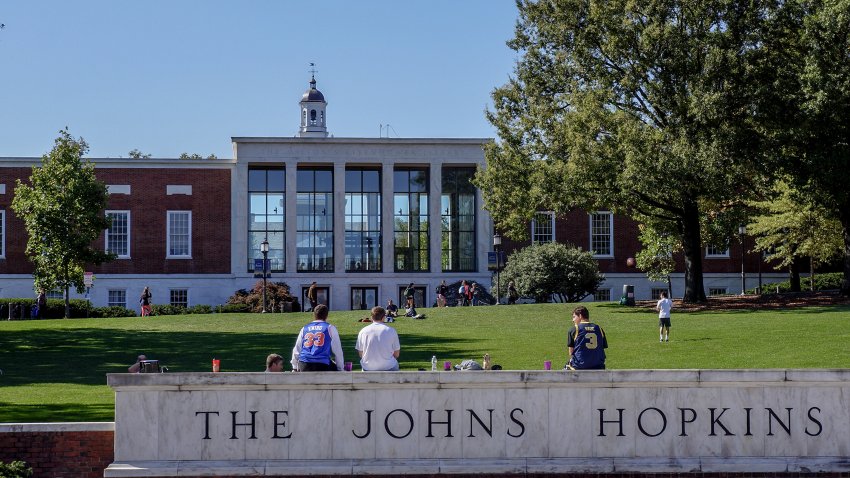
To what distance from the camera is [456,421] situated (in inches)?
613

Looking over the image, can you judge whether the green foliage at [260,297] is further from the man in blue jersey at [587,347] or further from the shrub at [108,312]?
the man in blue jersey at [587,347]

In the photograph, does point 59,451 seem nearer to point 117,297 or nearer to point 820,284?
point 117,297

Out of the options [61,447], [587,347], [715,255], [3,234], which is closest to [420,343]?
[587,347]

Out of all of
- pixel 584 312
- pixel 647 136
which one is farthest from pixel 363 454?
pixel 647 136

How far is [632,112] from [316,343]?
28631mm

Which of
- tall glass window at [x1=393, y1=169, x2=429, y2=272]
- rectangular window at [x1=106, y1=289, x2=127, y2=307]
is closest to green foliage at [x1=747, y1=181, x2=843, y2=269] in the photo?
tall glass window at [x1=393, y1=169, x2=429, y2=272]

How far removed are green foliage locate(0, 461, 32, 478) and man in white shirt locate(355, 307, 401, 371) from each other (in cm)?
479

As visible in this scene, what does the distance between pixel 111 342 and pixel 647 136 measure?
19.1 m

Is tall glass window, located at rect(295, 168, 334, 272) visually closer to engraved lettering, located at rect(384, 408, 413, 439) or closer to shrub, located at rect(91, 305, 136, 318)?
shrub, located at rect(91, 305, 136, 318)

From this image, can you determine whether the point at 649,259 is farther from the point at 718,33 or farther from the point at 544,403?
the point at 544,403

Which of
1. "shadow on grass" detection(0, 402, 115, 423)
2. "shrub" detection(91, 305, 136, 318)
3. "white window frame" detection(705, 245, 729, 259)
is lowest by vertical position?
"shadow on grass" detection(0, 402, 115, 423)

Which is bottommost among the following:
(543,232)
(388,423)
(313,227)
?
(388,423)

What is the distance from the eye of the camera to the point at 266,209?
203ft

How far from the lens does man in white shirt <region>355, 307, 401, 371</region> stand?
15586mm
